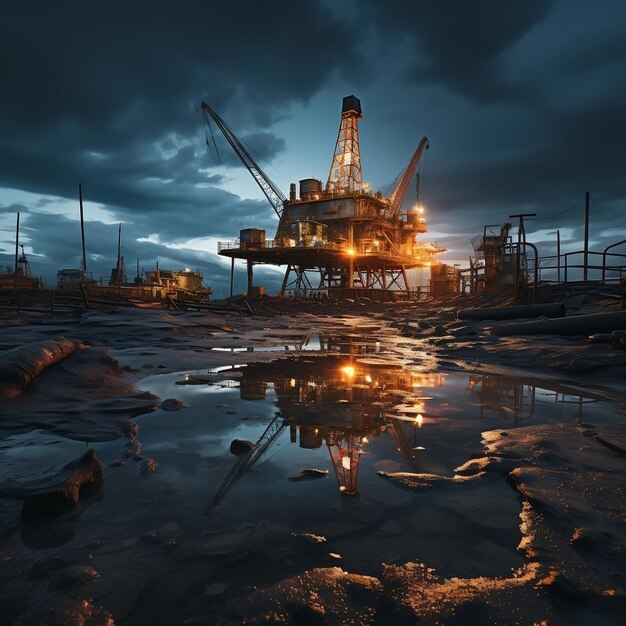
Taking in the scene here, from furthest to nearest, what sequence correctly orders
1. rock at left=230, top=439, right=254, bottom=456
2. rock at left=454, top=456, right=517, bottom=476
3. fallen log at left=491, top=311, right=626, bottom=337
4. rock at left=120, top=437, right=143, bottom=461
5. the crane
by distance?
fallen log at left=491, top=311, right=626, bottom=337, rock at left=230, top=439, right=254, bottom=456, rock at left=120, top=437, right=143, bottom=461, rock at left=454, top=456, right=517, bottom=476, the crane

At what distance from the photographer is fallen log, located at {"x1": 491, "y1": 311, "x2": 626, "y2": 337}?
7805 mm

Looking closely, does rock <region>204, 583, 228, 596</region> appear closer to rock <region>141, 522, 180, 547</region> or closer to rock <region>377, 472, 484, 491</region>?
rock <region>141, 522, 180, 547</region>

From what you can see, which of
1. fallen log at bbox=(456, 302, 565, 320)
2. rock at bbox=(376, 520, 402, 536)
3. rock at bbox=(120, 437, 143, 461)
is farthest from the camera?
fallen log at bbox=(456, 302, 565, 320)

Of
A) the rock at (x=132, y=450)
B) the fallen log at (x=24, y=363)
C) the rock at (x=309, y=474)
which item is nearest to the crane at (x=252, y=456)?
the rock at (x=309, y=474)

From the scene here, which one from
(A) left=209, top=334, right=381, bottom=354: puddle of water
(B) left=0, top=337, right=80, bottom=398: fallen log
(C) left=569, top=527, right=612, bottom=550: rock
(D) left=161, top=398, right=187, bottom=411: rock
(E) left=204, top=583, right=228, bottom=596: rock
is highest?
(B) left=0, top=337, right=80, bottom=398: fallen log

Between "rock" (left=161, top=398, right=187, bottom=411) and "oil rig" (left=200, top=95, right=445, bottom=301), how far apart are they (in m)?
37.1

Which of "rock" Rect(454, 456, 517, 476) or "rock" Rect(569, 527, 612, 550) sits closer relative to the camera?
"rock" Rect(569, 527, 612, 550)

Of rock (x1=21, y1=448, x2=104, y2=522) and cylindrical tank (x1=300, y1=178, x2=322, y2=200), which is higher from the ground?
cylindrical tank (x1=300, y1=178, x2=322, y2=200)

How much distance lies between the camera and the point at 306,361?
7.17m

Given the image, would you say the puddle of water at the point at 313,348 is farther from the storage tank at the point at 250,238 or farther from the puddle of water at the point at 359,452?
the storage tank at the point at 250,238

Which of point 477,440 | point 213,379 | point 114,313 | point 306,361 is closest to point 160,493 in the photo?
point 477,440

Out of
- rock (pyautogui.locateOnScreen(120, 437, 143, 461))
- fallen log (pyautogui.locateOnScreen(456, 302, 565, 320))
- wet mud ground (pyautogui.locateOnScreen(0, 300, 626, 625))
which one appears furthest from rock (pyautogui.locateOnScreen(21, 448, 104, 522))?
fallen log (pyautogui.locateOnScreen(456, 302, 565, 320))

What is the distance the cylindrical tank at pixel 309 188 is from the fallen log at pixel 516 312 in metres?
36.9

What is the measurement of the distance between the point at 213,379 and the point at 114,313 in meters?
11.1
